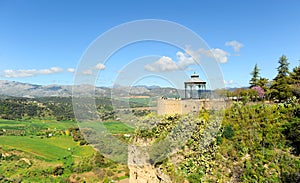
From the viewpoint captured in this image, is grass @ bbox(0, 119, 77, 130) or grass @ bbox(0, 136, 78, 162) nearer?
grass @ bbox(0, 136, 78, 162)

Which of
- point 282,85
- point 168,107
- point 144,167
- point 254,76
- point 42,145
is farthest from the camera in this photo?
point 42,145

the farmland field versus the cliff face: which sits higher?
the cliff face

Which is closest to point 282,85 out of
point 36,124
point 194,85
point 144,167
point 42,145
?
point 194,85

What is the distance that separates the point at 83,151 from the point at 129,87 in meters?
A: 22.2

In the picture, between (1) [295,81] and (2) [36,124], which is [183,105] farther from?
(2) [36,124]

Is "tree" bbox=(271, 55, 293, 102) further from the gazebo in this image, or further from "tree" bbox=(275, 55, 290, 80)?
the gazebo

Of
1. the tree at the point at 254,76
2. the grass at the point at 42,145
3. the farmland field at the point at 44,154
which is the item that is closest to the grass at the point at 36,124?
the farmland field at the point at 44,154

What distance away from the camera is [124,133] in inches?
272

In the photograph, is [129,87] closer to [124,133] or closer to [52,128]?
[124,133]

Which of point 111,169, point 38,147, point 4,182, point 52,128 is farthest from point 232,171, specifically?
point 52,128

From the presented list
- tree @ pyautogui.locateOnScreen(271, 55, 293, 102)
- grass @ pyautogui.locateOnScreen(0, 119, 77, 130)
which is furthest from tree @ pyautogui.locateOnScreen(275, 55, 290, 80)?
grass @ pyautogui.locateOnScreen(0, 119, 77, 130)

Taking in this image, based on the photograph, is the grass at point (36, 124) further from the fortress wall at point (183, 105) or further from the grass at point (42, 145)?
the fortress wall at point (183, 105)

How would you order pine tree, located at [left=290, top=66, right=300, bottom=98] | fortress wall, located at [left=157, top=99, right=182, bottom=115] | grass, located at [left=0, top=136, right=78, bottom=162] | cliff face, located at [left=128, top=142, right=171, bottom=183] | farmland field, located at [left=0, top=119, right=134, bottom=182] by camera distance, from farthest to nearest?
grass, located at [left=0, top=136, right=78, bottom=162], farmland field, located at [left=0, top=119, right=134, bottom=182], pine tree, located at [left=290, top=66, right=300, bottom=98], fortress wall, located at [left=157, top=99, right=182, bottom=115], cliff face, located at [left=128, top=142, right=171, bottom=183]

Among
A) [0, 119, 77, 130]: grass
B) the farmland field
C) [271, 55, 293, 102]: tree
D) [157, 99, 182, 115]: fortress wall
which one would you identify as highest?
[271, 55, 293, 102]: tree
